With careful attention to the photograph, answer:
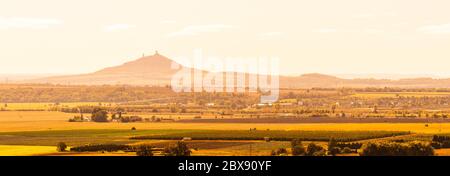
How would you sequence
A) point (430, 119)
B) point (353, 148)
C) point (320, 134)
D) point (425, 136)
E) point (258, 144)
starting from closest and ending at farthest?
point (353, 148) → point (258, 144) → point (425, 136) → point (320, 134) → point (430, 119)

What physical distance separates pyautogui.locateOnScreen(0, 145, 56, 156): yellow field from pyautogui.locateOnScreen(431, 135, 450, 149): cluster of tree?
1359 inches

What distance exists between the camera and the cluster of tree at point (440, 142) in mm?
86500

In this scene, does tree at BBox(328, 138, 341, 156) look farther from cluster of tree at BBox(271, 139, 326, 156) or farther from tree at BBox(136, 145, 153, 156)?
tree at BBox(136, 145, 153, 156)

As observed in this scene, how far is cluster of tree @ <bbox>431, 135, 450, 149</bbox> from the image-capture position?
86.5 metres

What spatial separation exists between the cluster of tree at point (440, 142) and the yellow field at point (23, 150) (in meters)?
34.5

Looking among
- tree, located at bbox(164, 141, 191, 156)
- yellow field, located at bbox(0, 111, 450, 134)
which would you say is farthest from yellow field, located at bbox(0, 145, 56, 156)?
yellow field, located at bbox(0, 111, 450, 134)

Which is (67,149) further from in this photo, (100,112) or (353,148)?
(100,112)

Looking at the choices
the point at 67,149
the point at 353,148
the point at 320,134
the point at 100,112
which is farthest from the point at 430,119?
the point at 67,149

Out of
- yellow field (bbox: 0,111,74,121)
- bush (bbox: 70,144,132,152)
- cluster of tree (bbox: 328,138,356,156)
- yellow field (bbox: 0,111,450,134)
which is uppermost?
yellow field (bbox: 0,111,74,121)

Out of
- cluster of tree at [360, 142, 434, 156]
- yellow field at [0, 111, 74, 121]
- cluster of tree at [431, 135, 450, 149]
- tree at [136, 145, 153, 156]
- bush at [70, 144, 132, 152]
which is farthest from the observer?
yellow field at [0, 111, 74, 121]

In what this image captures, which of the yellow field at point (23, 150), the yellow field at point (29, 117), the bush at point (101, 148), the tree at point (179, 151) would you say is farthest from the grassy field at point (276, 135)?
the yellow field at point (29, 117)

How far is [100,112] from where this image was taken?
494 ft
